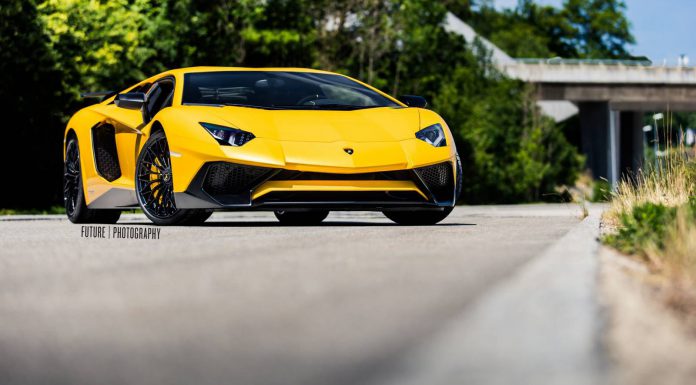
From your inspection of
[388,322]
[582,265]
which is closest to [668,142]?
[582,265]

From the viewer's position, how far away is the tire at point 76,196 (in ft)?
39.8

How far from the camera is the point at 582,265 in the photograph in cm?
548

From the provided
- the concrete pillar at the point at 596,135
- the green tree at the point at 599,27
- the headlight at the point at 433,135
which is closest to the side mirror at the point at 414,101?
the headlight at the point at 433,135

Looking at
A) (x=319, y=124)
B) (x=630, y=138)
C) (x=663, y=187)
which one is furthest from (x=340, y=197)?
(x=630, y=138)

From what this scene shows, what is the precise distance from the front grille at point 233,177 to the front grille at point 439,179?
132 cm

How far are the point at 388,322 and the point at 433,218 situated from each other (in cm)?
709

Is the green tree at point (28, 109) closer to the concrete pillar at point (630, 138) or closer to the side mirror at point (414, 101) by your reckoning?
the side mirror at point (414, 101)

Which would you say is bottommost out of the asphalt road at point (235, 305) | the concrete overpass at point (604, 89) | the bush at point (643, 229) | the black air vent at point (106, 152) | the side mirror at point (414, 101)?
the asphalt road at point (235, 305)

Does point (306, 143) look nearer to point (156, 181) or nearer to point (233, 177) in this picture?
point (233, 177)

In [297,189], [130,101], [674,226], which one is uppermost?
[130,101]

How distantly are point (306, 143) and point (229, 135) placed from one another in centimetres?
60

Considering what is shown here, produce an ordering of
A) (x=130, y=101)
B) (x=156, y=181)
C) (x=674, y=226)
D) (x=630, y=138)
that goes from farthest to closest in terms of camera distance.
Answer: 1. (x=630, y=138)
2. (x=130, y=101)
3. (x=156, y=181)
4. (x=674, y=226)

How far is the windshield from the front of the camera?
35.1 ft

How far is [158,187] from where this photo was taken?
1039 centimetres
